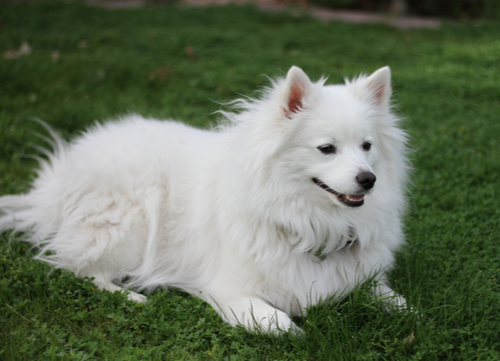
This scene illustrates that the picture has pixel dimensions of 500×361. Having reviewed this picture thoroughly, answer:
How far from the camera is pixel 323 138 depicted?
8.75ft

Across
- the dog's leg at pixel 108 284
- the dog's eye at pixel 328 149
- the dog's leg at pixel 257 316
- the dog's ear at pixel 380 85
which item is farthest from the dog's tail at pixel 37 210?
the dog's ear at pixel 380 85

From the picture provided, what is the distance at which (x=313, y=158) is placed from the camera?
269cm

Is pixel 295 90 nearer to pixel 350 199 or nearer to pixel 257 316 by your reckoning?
pixel 350 199

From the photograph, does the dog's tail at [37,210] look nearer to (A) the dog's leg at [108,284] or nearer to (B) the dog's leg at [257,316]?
(A) the dog's leg at [108,284]

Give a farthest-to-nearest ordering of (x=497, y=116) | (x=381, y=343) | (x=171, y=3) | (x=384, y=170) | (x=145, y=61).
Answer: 1. (x=171, y=3)
2. (x=145, y=61)
3. (x=497, y=116)
4. (x=384, y=170)
5. (x=381, y=343)

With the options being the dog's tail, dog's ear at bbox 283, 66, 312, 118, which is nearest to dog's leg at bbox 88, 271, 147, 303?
the dog's tail

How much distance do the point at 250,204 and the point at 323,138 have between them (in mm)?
643

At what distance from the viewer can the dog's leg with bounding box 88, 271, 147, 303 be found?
10.4 ft

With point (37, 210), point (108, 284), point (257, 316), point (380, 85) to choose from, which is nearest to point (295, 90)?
point (380, 85)

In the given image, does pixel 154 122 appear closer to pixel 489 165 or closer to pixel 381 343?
pixel 381 343

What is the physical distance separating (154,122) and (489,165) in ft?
11.8

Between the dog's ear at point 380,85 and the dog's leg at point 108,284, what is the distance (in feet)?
7.34

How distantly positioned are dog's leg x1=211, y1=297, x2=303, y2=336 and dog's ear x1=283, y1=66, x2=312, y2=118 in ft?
4.14

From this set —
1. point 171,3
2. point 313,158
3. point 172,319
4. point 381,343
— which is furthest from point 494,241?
point 171,3
